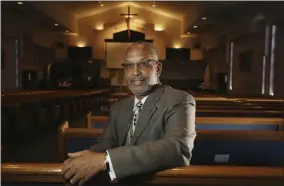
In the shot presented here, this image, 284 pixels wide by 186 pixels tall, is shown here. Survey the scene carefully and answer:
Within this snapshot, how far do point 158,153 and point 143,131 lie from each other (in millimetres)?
181

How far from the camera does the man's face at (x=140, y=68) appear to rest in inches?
41.9

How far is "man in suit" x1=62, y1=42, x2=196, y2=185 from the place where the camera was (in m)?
0.82

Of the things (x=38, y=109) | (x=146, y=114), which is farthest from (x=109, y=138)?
(x=38, y=109)

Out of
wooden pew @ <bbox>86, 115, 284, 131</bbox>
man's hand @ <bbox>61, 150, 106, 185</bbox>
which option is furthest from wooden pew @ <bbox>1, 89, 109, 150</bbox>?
man's hand @ <bbox>61, 150, 106, 185</bbox>

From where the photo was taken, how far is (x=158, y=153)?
2.74ft

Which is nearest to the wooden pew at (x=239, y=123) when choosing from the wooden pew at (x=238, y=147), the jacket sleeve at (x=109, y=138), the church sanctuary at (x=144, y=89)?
the church sanctuary at (x=144, y=89)

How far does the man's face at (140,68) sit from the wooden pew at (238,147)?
0.66 metres

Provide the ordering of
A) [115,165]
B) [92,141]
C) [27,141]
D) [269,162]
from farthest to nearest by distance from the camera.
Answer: [27,141], [92,141], [269,162], [115,165]

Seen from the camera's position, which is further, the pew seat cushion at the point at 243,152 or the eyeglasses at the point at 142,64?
the pew seat cushion at the point at 243,152

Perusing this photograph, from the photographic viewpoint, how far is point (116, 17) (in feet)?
11.2

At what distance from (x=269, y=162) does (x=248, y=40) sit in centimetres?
286

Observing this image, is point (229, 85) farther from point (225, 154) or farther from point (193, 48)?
point (225, 154)

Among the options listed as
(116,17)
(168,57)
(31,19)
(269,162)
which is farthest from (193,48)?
(269,162)

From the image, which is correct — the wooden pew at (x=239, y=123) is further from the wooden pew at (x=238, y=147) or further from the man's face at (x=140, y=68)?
the man's face at (x=140, y=68)
